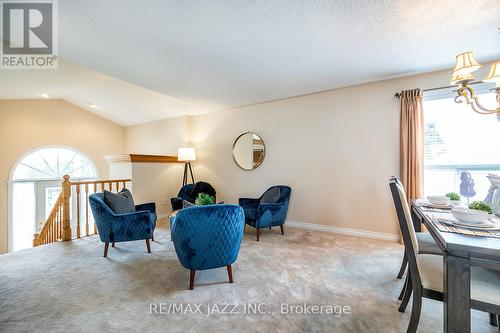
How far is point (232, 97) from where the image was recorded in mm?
3943

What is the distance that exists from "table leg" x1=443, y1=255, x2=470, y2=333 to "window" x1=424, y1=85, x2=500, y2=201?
A: 7.25ft

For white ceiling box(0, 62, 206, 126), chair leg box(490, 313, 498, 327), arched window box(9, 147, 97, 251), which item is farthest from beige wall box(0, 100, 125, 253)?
chair leg box(490, 313, 498, 327)

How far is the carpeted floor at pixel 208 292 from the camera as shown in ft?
4.87

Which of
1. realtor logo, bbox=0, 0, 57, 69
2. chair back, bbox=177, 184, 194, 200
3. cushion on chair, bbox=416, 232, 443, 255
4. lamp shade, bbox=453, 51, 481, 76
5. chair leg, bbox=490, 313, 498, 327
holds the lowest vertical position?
chair leg, bbox=490, 313, 498, 327

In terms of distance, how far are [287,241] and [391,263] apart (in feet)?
4.20

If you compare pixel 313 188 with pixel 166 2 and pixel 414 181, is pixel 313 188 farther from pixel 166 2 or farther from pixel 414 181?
pixel 166 2

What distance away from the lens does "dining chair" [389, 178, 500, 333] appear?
40.6 inches

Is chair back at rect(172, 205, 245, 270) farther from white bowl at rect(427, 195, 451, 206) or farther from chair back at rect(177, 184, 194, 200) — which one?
chair back at rect(177, 184, 194, 200)

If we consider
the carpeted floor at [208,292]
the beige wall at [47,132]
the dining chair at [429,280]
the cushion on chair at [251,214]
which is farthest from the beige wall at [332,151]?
the beige wall at [47,132]

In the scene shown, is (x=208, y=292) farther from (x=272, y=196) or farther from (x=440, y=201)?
(x=440, y=201)

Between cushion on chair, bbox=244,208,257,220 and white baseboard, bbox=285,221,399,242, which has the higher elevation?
cushion on chair, bbox=244,208,257,220

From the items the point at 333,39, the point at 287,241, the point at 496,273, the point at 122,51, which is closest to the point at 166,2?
the point at 122,51

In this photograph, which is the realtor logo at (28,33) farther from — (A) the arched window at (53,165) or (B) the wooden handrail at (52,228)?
(A) the arched window at (53,165)

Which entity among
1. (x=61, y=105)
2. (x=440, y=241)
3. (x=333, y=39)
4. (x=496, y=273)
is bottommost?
(x=496, y=273)
